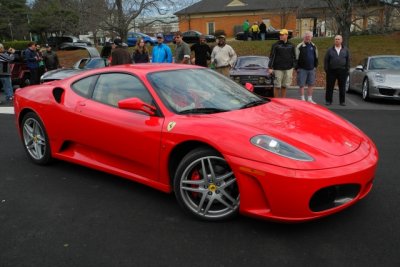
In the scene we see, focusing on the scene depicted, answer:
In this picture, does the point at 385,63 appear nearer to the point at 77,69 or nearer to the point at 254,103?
the point at 254,103

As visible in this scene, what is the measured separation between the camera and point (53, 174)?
4766 mm

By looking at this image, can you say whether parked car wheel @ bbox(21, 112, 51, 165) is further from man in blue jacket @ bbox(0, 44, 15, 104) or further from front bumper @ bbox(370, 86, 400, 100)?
front bumper @ bbox(370, 86, 400, 100)

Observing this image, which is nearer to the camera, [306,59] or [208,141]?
[208,141]

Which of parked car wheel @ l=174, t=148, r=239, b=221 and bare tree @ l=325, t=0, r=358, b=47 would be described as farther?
bare tree @ l=325, t=0, r=358, b=47

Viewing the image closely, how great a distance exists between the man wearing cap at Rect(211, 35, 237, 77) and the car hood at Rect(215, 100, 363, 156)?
19.9 feet

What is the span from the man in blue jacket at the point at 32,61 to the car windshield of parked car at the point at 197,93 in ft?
35.9

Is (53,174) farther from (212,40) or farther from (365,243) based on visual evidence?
(212,40)

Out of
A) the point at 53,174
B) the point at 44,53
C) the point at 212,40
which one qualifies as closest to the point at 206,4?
the point at 212,40

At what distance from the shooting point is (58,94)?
4.73 meters

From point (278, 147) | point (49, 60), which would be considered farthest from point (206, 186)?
point (49, 60)

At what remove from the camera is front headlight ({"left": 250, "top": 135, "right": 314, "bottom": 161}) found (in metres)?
3.08

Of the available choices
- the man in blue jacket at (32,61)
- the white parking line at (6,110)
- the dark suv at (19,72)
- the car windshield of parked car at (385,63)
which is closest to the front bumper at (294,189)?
the white parking line at (6,110)

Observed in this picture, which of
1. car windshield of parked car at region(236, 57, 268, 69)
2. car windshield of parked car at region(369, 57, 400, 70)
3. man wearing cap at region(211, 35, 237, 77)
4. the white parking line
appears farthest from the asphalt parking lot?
car windshield of parked car at region(236, 57, 268, 69)

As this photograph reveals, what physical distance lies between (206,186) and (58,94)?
2.29 m
